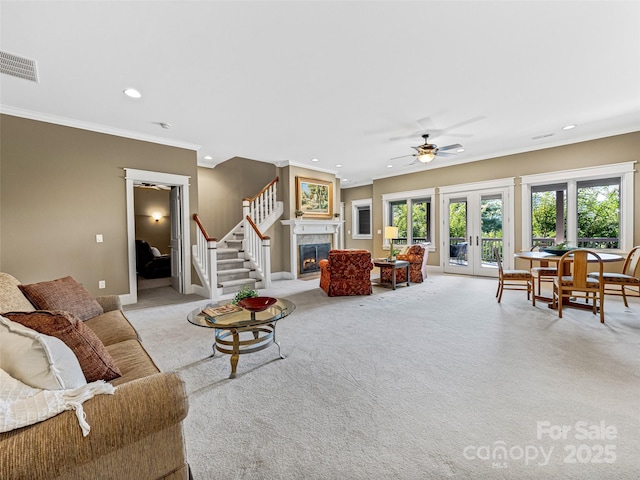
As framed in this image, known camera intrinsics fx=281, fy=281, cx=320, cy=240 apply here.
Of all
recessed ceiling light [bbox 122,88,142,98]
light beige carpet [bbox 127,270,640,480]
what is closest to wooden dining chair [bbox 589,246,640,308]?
light beige carpet [bbox 127,270,640,480]

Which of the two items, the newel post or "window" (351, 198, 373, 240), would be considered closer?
the newel post

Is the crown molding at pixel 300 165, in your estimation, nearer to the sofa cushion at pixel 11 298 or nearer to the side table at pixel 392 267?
the side table at pixel 392 267

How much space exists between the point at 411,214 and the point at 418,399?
693cm

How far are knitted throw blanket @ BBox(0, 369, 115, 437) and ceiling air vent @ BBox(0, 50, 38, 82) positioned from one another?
11.0 feet

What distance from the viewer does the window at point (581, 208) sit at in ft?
16.5

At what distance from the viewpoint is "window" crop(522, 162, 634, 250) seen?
16.5 feet

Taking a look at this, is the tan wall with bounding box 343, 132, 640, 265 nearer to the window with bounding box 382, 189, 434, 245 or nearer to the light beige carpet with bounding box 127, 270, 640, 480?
the window with bounding box 382, 189, 434, 245

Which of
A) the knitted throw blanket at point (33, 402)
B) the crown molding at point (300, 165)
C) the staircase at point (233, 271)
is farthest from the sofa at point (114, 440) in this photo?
the crown molding at point (300, 165)

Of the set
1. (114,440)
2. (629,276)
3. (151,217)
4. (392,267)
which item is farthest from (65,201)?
(629,276)

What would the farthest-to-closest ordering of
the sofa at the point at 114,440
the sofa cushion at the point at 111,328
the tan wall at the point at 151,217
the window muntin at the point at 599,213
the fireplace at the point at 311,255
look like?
the tan wall at the point at 151,217 < the fireplace at the point at 311,255 < the window muntin at the point at 599,213 < the sofa cushion at the point at 111,328 < the sofa at the point at 114,440

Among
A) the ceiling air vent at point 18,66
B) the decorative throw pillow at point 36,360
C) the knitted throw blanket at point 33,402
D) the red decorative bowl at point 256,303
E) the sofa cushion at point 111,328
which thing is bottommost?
the sofa cushion at point 111,328

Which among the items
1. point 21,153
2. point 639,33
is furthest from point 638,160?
point 21,153

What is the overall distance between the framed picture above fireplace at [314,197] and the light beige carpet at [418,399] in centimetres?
419

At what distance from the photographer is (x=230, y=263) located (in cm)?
588
